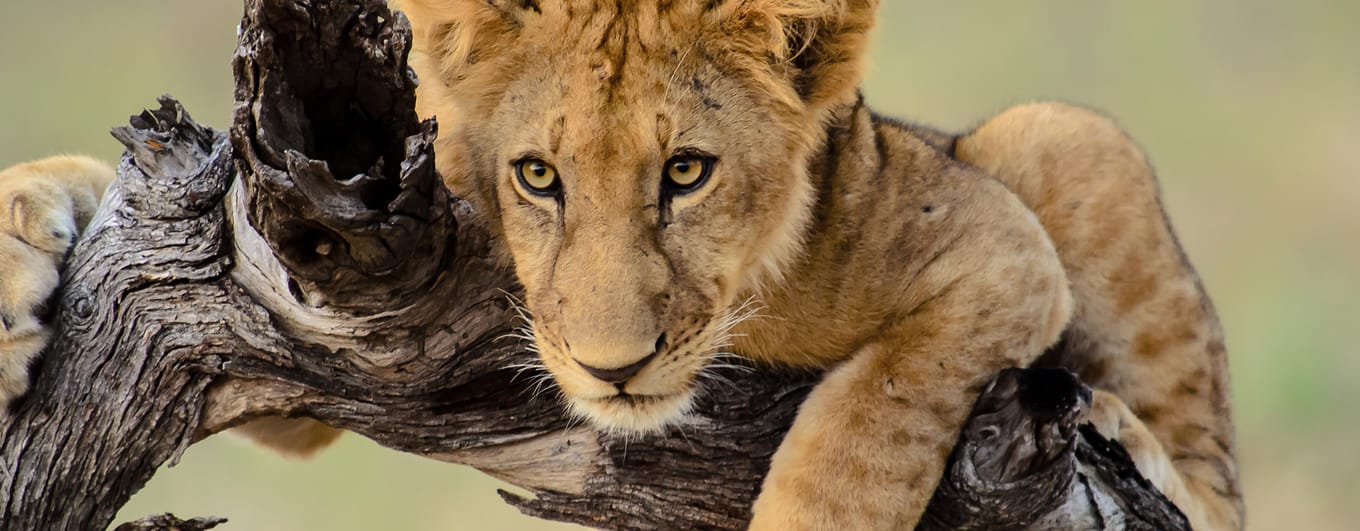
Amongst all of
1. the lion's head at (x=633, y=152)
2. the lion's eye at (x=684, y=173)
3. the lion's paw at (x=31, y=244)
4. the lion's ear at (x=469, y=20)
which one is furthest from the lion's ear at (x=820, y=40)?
the lion's paw at (x=31, y=244)

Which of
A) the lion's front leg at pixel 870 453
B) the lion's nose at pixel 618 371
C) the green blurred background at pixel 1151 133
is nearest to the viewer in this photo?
the lion's nose at pixel 618 371

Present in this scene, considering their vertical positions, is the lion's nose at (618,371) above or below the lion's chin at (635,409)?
above

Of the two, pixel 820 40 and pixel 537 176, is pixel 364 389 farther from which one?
pixel 820 40

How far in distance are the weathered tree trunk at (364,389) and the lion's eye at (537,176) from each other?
12 cm

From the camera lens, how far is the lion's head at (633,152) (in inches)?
94.3

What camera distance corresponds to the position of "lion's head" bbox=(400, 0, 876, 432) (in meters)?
2.39

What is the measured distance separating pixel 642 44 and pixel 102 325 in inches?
46.8

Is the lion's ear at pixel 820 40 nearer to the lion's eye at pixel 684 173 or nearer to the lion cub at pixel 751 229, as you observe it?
the lion cub at pixel 751 229

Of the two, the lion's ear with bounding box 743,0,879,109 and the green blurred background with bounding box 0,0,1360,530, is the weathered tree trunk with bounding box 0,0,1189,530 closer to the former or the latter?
the lion's ear with bounding box 743,0,879,109

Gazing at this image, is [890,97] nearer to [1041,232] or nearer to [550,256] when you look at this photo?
[1041,232]

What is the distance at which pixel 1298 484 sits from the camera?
21.8ft

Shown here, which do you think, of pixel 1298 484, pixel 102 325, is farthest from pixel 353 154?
pixel 1298 484

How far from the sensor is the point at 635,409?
2.50 metres

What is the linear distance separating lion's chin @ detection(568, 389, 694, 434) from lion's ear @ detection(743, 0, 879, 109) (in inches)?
26.3
